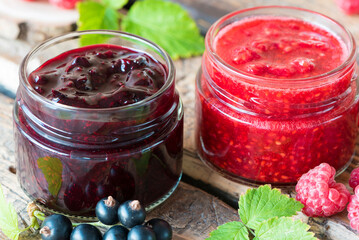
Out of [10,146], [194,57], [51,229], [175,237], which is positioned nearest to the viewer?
[51,229]

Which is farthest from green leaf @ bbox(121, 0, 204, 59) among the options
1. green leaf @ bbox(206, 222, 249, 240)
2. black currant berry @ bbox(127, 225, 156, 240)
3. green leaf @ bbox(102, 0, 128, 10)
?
black currant berry @ bbox(127, 225, 156, 240)

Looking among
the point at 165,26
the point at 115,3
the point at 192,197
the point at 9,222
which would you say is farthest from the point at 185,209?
the point at 115,3

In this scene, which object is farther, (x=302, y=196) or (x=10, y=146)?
(x=10, y=146)

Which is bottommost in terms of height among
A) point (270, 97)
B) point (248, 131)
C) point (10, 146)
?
point (10, 146)

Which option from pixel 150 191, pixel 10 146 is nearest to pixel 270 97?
pixel 150 191

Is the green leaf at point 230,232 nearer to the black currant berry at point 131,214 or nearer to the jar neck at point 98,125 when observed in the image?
the black currant berry at point 131,214

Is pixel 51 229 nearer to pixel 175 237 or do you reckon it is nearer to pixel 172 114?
pixel 175 237

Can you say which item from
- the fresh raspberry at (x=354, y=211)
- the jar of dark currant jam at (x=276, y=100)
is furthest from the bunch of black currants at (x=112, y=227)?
the fresh raspberry at (x=354, y=211)
